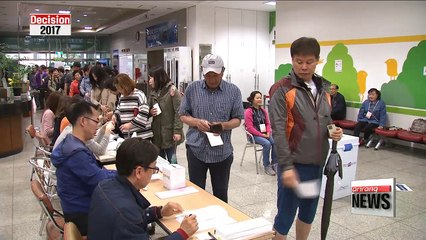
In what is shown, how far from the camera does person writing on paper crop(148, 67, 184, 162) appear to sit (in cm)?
410

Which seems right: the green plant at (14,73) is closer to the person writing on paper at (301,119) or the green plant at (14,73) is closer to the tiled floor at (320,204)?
the tiled floor at (320,204)

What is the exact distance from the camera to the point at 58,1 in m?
11.3

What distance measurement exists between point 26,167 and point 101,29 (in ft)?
51.3

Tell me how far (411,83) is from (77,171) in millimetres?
7114

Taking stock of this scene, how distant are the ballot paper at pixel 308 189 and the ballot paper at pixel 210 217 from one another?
1.62ft

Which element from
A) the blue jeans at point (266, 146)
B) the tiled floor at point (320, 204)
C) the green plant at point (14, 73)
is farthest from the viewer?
the green plant at point (14, 73)

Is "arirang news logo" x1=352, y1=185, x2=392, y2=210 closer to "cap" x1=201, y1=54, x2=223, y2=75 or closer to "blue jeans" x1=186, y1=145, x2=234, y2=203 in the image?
A: "blue jeans" x1=186, y1=145, x2=234, y2=203

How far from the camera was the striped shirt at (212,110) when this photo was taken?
→ 290 centimetres

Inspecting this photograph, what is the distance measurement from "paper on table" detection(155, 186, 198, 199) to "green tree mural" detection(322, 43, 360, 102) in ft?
22.7

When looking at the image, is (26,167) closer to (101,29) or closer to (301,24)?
(301,24)

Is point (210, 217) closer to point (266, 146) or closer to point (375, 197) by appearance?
point (375, 197)

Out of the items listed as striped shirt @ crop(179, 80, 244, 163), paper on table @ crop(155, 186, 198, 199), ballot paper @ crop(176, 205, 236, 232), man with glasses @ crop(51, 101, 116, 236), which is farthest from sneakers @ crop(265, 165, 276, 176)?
man with glasses @ crop(51, 101, 116, 236)

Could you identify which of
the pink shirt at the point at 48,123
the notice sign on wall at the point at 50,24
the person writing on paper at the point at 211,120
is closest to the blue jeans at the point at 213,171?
the person writing on paper at the point at 211,120

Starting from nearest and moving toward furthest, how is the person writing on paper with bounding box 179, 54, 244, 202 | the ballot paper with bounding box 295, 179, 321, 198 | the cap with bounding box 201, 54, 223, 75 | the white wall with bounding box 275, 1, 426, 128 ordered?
1. the ballot paper with bounding box 295, 179, 321, 198
2. the cap with bounding box 201, 54, 223, 75
3. the person writing on paper with bounding box 179, 54, 244, 202
4. the white wall with bounding box 275, 1, 426, 128
